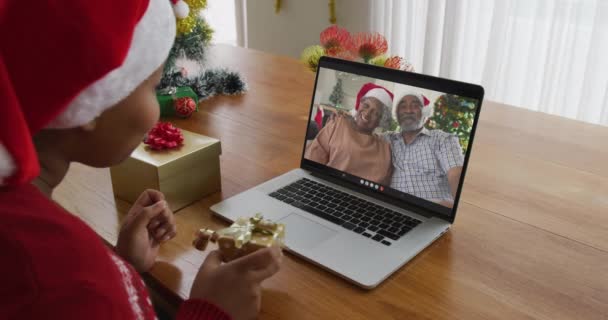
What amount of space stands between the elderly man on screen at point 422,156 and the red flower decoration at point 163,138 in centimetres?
38

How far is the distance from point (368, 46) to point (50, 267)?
85 cm

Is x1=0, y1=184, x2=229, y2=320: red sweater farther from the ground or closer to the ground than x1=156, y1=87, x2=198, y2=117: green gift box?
farther from the ground

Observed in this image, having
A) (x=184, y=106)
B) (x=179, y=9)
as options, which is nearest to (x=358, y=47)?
(x=184, y=106)

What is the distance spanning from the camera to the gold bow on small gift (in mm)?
736

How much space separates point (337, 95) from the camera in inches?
40.6

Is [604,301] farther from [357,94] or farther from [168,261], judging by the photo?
[168,261]

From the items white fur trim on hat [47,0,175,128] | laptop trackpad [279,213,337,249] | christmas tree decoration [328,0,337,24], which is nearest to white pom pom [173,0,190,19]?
white fur trim on hat [47,0,175,128]

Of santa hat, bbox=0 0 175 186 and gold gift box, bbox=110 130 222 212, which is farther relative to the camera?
gold gift box, bbox=110 130 222 212

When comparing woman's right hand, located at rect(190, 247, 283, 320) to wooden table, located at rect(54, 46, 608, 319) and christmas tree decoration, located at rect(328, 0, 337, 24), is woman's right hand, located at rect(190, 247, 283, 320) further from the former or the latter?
christmas tree decoration, located at rect(328, 0, 337, 24)

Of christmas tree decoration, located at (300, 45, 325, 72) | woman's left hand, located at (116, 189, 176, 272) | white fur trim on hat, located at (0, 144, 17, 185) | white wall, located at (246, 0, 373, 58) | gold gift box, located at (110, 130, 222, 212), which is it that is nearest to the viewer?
white fur trim on hat, located at (0, 144, 17, 185)

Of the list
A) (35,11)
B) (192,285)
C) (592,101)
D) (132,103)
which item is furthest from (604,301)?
(592,101)

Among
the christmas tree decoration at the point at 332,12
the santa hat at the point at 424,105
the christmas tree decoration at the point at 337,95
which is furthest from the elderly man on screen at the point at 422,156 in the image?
the christmas tree decoration at the point at 332,12

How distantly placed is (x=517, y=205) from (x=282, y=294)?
476 millimetres

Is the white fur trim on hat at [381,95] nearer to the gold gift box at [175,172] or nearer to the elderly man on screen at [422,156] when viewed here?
the elderly man on screen at [422,156]
